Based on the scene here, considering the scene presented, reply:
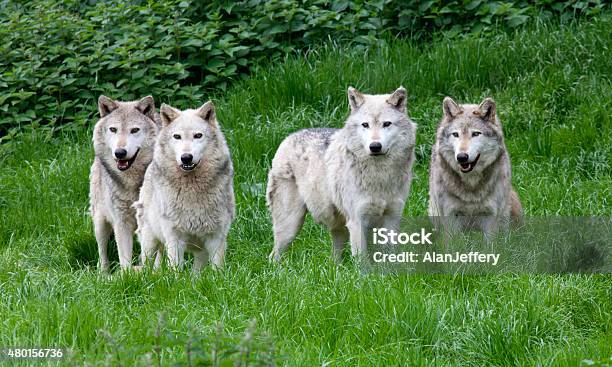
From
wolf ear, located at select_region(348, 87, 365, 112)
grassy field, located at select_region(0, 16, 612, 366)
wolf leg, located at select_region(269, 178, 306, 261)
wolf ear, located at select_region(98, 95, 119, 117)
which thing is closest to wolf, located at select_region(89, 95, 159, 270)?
wolf ear, located at select_region(98, 95, 119, 117)

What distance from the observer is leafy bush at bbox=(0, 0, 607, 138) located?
11.2 m

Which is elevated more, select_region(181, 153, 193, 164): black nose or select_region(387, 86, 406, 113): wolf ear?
select_region(387, 86, 406, 113): wolf ear

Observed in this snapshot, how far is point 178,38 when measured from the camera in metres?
11.3

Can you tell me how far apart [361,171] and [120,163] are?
1.96 m

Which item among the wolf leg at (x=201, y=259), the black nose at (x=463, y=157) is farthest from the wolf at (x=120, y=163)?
the black nose at (x=463, y=157)

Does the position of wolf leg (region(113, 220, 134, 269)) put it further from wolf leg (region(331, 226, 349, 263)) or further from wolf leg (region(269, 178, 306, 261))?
wolf leg (region(331, 226, 349, 263))

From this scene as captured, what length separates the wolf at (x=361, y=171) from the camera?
741 centimetres

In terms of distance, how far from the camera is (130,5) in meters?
12.0

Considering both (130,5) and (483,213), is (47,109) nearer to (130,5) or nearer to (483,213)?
(130,5)

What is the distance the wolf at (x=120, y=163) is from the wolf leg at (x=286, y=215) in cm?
117

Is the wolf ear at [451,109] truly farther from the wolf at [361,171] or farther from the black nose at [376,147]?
the black nose at [376,147]

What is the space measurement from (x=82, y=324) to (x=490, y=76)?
20.8 feet

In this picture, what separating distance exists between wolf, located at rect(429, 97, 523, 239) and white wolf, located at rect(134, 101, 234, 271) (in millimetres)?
1714

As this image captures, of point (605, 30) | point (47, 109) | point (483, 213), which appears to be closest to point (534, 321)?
point (483, 213)
